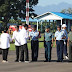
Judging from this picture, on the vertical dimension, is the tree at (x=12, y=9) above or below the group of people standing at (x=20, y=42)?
above

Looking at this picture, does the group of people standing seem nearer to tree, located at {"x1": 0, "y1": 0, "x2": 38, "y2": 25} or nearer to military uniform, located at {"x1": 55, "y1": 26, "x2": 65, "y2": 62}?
military uniform, located at {"x1": 55, "y1": 26, "x2": 65, "y2": 62}

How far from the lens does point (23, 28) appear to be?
16.1m

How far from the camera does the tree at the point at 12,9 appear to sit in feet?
261

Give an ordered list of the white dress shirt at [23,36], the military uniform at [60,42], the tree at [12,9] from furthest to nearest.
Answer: the tree at [12,9], the military uniform at [60,42], the white dress shirt at [23,36]

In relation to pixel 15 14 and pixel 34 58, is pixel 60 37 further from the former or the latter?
pixel 15 14

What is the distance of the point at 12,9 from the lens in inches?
3302

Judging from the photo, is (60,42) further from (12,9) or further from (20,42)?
(12,9)

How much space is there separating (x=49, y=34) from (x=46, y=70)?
14.1 ft

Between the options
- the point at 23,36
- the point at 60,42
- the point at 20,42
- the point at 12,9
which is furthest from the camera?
the point at 12,9

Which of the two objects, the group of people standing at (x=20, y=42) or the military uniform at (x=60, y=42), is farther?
the military uniform at (x=60, y=42)

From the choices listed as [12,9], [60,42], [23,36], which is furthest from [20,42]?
[12,9]

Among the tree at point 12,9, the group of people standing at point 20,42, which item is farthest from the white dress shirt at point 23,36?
the tree at point 12,9

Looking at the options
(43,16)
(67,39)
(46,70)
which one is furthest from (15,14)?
(46,70)

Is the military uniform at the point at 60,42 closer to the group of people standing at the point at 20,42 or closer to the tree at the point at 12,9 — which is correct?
the group of people standing at the point at 20,42
